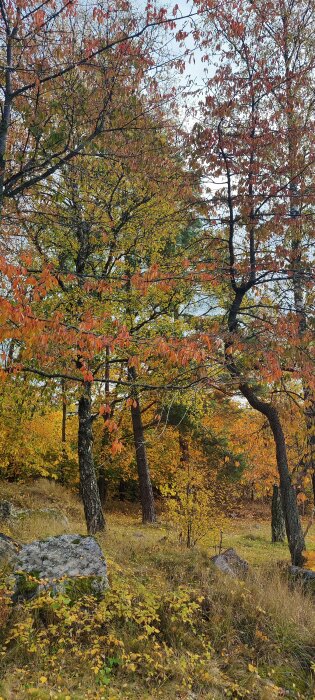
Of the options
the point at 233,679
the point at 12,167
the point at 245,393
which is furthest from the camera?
the point at 245,393

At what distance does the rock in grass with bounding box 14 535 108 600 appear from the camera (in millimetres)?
5207

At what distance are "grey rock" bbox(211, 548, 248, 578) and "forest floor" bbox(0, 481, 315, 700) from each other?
1.44 ft

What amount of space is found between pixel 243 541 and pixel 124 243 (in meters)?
11.4

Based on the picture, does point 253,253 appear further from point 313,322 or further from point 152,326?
point 152,326

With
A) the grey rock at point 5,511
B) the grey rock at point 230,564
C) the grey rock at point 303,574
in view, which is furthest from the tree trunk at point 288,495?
the grey rock at point 5,511

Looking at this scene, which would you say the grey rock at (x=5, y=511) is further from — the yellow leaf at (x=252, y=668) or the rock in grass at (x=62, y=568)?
the yellow leaf at (x=252, y=668)

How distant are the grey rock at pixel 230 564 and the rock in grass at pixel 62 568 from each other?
2463 mm

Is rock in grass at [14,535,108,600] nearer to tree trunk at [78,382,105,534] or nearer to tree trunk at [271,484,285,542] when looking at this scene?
tree trunk at [78,382,105,534]

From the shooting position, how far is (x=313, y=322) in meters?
7.62

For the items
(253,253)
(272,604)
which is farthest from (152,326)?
(272,604)

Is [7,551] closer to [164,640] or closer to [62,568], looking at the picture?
[62,568]

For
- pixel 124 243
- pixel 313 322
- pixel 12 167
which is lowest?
pixel 313 322

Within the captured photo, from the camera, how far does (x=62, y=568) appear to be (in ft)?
18.1

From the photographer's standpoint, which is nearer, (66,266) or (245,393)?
(245,393)
